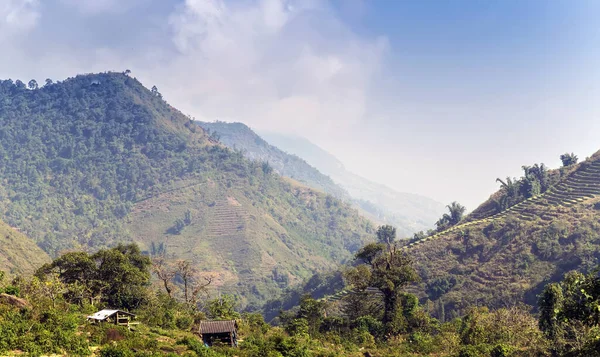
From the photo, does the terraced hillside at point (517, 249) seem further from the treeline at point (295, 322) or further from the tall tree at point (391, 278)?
the treeline at point (295, 322)

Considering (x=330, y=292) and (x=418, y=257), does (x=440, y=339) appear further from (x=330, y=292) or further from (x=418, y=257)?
(x=330, y=292)

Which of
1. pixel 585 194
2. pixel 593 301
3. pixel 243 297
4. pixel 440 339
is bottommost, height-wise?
pixel 243 297

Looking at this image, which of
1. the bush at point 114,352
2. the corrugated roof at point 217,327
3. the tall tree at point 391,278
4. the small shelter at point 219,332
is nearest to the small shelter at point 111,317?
A: the corrugated roof at point 217,327

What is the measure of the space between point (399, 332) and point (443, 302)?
1340 inches

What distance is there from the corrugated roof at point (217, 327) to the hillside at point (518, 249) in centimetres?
5691

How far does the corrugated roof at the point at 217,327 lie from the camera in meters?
40.2

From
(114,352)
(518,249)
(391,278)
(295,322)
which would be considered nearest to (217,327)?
(114,352)

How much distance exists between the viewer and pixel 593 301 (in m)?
20.8

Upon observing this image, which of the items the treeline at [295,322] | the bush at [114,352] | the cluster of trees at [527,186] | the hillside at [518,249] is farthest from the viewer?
the cluster of trees at [527,186]

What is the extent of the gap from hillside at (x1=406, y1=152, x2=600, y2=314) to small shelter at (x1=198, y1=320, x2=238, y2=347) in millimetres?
56933

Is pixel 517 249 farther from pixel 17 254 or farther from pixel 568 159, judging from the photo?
pixel 17 254

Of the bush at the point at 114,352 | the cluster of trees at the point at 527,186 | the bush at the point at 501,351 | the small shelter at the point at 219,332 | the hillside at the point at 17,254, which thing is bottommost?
the bush at the point at 501,351

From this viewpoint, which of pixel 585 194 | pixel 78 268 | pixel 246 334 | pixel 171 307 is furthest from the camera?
pixel 585 194

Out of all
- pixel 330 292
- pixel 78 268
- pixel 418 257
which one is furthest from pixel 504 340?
pixel 330 292
